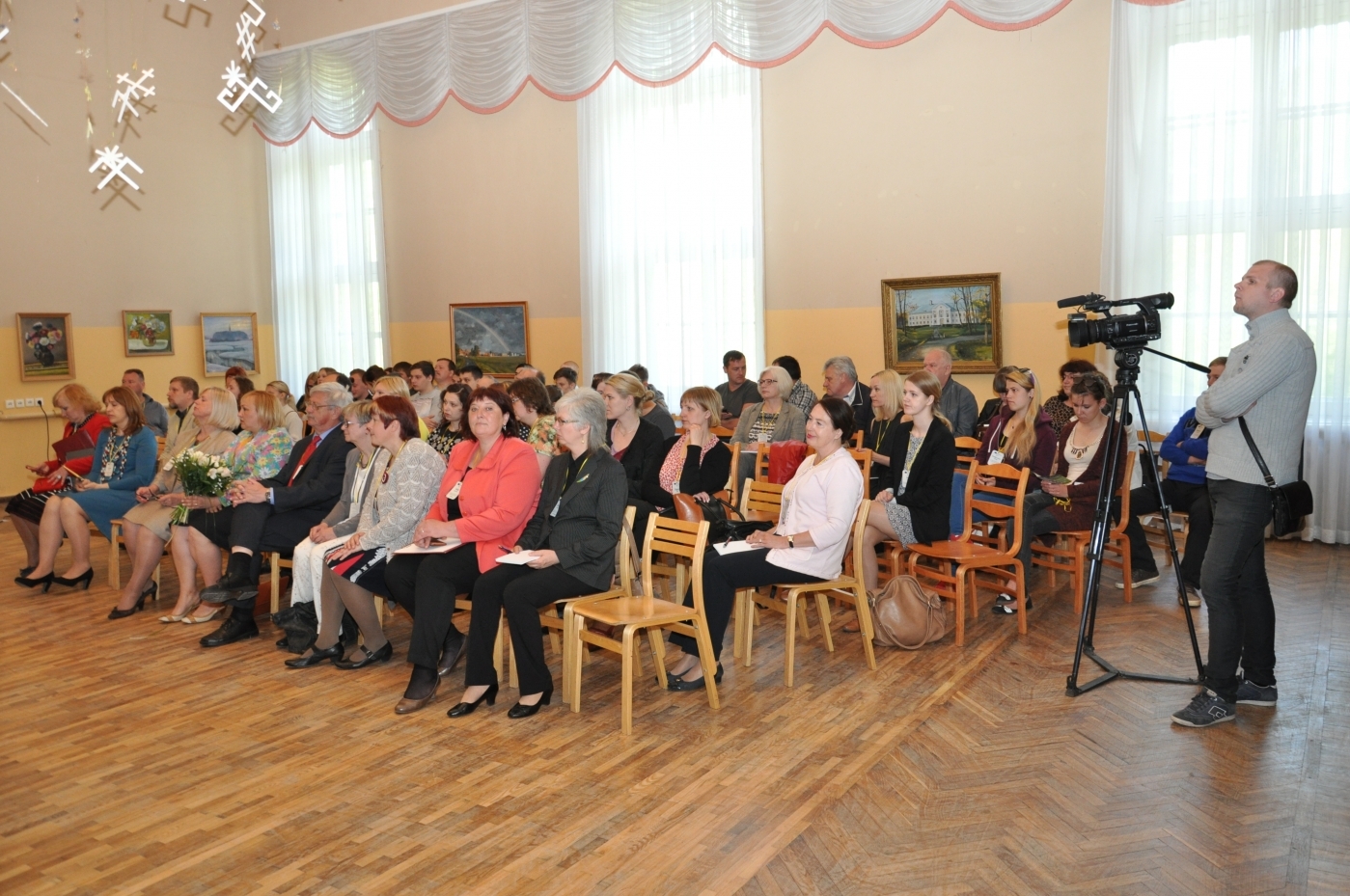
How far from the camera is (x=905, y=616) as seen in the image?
5.33 meters

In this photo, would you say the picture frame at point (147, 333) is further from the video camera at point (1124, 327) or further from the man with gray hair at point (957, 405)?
the video camera at point (1124, 327)

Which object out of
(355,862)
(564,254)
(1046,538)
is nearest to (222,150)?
(564,254)

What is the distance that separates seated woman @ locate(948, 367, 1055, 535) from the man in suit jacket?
3.70 m

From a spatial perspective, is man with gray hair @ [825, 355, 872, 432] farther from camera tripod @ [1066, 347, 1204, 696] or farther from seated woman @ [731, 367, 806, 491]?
camera tripod @ [1066, 347, 1204, 696]

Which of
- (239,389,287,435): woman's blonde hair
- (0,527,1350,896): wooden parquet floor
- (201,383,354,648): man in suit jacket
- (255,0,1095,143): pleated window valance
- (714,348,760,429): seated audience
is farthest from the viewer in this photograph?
(714,348,760,429): seated audience

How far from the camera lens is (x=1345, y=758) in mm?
3820

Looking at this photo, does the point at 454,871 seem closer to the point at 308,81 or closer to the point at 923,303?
the point at 923,303

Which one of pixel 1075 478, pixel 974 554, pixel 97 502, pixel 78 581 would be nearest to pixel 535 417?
pixel 974 554

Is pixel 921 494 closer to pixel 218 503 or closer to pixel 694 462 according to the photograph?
pixel 694 462

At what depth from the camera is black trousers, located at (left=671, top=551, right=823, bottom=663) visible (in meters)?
4.78

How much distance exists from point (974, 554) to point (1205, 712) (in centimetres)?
159

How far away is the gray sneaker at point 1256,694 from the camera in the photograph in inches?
170

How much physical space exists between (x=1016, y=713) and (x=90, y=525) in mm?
6492

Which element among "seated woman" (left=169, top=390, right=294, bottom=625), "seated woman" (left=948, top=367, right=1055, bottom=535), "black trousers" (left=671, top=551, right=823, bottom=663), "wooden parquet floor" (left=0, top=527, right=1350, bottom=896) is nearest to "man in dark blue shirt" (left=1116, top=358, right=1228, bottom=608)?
"seated woman" (left=948, top=367, right=1055, bottom=535)
